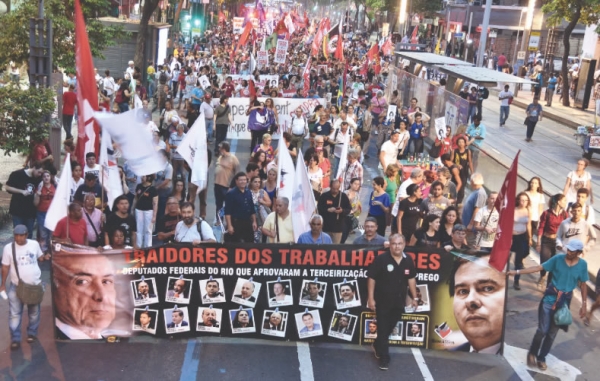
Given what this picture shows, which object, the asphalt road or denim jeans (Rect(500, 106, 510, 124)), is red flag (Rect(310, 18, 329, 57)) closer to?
denim jeans (Rect(500, 106, 510, 124))

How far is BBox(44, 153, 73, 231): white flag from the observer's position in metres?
8.09

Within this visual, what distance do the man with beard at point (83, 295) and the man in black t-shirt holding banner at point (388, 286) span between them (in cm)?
273

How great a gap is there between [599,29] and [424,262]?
22716mm

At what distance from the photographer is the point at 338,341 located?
8336mm

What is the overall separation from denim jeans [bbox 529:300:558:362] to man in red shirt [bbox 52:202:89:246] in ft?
17.2

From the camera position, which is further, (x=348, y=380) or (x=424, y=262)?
(x=424, y=262)

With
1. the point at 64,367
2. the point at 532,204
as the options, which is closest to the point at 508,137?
the point at 532,204

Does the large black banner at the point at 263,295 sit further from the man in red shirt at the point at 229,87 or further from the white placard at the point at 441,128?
the man in red shirt at the point at 229,87

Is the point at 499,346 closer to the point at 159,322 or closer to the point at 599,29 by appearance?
the point at 159,322

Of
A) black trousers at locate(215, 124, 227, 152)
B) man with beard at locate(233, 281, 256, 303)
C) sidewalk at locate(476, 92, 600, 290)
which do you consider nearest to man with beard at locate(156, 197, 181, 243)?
man with beard at locate(233, 281, 256, 303)

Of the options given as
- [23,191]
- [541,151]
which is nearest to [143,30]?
[541,151]

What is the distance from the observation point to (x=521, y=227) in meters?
10.5

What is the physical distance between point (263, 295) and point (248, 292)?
162mm

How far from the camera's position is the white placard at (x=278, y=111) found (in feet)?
63.9
